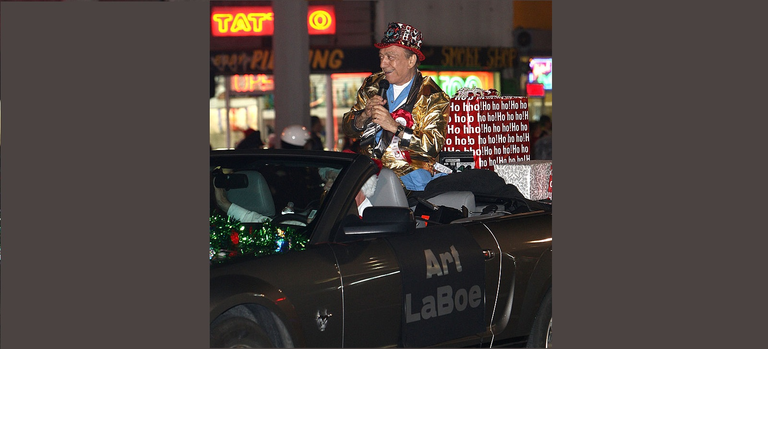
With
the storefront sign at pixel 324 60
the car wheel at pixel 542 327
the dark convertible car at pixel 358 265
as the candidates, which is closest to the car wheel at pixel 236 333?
the dark convertible car at pixel 358 265

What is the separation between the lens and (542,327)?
16.5 feet

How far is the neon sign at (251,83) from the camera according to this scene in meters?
19.6

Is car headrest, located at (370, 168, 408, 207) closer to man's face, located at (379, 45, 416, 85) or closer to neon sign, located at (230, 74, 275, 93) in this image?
man's face, located at (379, 45, 416, 85)

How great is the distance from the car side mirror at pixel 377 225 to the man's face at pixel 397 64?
6.18ft

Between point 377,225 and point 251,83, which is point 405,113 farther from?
point 251,83

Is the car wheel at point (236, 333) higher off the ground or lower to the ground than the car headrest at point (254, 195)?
lower

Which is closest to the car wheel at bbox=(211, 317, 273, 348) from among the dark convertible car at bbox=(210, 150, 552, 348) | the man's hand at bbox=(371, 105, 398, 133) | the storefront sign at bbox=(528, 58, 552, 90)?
the dark convertible car at bbox=(210, 150, 552, 348)

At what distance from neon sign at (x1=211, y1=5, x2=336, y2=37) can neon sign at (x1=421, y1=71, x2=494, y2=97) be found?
237cm

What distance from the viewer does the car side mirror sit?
4094 mm

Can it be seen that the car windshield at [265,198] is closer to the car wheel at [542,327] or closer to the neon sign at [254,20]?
the car wheel at [542,327]

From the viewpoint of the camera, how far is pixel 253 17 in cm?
1853
